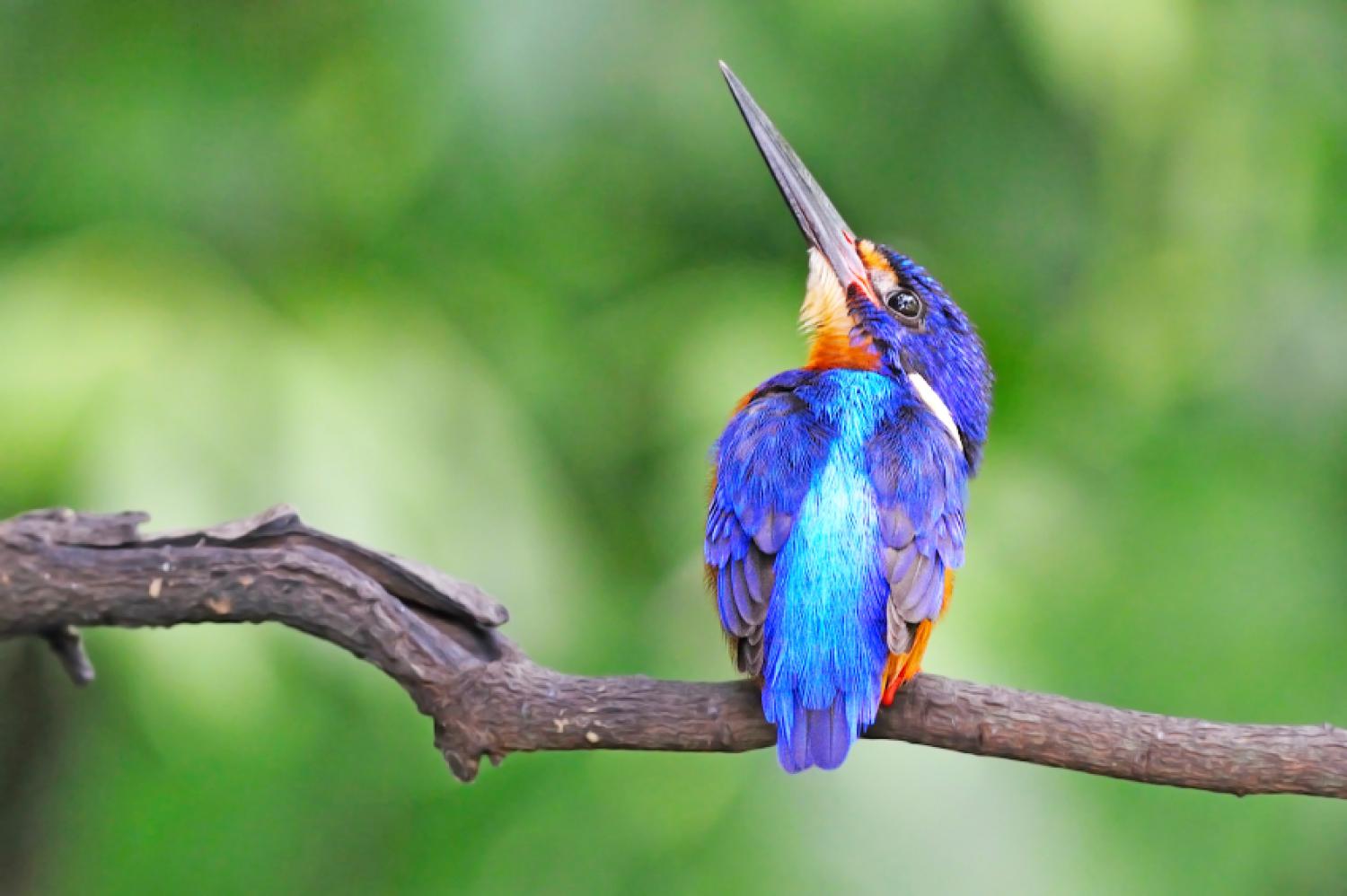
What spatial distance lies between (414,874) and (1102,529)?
156cm

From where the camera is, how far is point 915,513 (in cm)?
184

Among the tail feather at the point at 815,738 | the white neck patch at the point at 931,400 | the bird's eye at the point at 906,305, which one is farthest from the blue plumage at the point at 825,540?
the bird's eye at the point at 906,305

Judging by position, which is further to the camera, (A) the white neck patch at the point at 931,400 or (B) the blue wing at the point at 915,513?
(A) the white neck patch at the point at 931,400

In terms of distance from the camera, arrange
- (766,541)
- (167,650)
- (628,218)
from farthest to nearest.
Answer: (628,218), (167,650), (766,541)

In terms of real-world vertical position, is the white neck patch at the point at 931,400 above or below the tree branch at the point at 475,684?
above

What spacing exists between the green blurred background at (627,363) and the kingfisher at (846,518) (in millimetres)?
564

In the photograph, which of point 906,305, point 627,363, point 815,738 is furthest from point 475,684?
point 627,363

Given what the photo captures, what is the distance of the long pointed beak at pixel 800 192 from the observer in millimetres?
2408

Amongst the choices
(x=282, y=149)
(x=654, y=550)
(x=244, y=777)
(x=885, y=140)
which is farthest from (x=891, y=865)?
(x=282, y=149)

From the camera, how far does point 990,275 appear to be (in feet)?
10.6

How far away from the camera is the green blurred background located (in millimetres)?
2617

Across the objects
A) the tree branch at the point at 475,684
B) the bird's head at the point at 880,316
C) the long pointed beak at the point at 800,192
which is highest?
the long pointed beak at the point at 800,192

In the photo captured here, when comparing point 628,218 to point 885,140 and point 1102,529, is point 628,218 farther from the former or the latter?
point 1102,529

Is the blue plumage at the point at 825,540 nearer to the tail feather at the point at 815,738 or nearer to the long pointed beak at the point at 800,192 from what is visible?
the tail feather at the point at 815,738
